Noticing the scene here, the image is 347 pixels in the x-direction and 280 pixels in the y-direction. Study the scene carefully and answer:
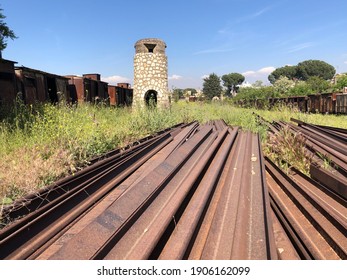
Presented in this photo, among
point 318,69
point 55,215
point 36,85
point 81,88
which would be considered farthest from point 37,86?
point 318,69

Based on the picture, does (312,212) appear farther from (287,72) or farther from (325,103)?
(287,72)

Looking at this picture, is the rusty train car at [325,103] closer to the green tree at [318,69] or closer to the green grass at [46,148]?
the green grass at [46,148]

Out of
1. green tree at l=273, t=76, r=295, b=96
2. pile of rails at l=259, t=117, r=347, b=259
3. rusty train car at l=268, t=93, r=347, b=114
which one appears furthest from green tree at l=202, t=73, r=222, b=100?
pile of rails at l=259, t=117, r=347, b=259

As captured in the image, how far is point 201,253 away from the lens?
2049mm

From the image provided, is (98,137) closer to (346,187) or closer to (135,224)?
(135,224)

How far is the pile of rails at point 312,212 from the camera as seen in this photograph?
7.05 feet

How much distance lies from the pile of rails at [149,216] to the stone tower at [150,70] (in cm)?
1180

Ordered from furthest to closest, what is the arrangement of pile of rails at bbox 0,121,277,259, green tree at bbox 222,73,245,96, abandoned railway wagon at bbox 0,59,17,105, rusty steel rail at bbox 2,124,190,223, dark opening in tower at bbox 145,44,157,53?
1. green tree at bbox 222,73,245,96
2. dark opening in tower at bbox 145,44,157,53
3. abandoned railway wagon at bbox 0,59,17,105
4. rusty steel rail at bbox 2,124,190,223
5. pile of rails at bbox 0,121,277,259

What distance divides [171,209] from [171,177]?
2.92 feet

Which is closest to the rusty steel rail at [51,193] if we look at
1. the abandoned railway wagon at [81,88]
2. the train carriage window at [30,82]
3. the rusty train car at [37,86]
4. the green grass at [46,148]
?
the green grass at [46,148]

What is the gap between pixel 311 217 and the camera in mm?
2572

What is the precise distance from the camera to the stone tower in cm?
1512

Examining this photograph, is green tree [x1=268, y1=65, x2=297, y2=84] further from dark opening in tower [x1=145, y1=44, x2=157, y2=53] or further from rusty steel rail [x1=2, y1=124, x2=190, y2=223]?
rusty steel rail [x1=2, y1=124, x2=190, y2=223]

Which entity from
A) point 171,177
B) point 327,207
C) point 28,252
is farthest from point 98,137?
point 327,207
